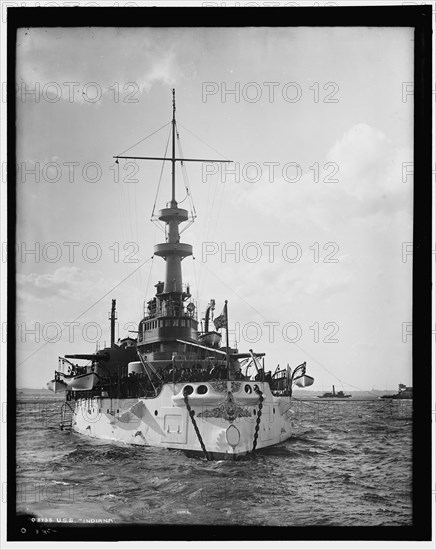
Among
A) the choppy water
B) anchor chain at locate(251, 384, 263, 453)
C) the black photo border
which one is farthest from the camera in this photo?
anchor chain at locate(251, 384, 263, 453)

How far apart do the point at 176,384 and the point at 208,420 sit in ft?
4.14

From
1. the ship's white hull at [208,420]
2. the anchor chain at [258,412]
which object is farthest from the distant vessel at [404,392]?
the anchor chain at [258,412]

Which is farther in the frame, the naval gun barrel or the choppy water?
A: the naval gun barrel

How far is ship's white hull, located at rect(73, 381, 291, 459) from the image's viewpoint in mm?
12102

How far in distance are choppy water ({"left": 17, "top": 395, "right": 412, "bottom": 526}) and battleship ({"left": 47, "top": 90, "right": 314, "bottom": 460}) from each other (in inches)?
54.2

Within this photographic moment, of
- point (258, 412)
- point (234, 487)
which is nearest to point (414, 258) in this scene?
point (234, 487)

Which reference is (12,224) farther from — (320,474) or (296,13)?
(320,474)

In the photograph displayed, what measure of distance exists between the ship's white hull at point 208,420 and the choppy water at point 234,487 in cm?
134

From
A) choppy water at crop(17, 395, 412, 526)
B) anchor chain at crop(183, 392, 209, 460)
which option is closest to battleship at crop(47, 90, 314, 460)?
anchor chain at crop(183, 392, 209, 460)

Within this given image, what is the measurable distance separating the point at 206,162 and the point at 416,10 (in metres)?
3.94

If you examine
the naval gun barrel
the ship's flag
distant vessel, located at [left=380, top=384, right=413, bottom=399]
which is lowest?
distant vessel, located at [left=380, top=384, right=413, bottom=399]

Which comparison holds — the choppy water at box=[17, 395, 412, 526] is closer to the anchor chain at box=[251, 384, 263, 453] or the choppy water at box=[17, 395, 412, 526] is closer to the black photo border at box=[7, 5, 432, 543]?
the black photo border at box=[7, 5, 432, 543]

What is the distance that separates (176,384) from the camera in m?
13.2

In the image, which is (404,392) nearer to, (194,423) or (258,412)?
(258,412)
